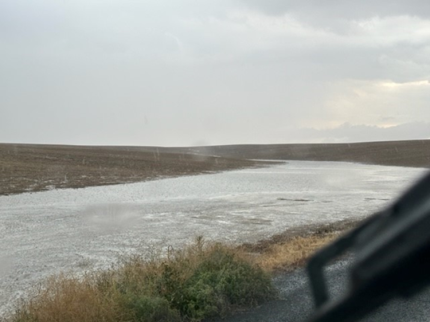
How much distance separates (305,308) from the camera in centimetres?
724

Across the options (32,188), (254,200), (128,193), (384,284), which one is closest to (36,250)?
(384,284)

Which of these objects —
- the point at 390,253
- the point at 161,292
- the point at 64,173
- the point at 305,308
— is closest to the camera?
the point at 390,253

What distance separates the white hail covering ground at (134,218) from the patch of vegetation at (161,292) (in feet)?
6.60

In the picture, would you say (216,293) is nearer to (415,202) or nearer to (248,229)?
(415,202)

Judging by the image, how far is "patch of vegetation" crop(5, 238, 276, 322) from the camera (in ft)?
21.7

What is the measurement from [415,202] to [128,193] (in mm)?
30249

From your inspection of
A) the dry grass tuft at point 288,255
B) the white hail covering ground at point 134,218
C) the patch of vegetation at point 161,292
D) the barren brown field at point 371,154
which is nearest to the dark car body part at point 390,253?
the patch of vegetation at point 161,292

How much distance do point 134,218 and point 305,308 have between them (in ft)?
47.9

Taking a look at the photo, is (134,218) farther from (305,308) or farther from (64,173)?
(64,173)

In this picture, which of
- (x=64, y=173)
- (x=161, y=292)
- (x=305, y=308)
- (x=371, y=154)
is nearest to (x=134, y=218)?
(x=161, y=292)

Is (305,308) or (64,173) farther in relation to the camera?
(64,173)

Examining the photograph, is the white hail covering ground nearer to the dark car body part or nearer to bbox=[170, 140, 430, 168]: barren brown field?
the dark car body part

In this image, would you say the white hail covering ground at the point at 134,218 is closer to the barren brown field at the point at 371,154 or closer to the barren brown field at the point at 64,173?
the barren brown field at the point at 64,173

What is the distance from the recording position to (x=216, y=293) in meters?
Answer: 7.54
